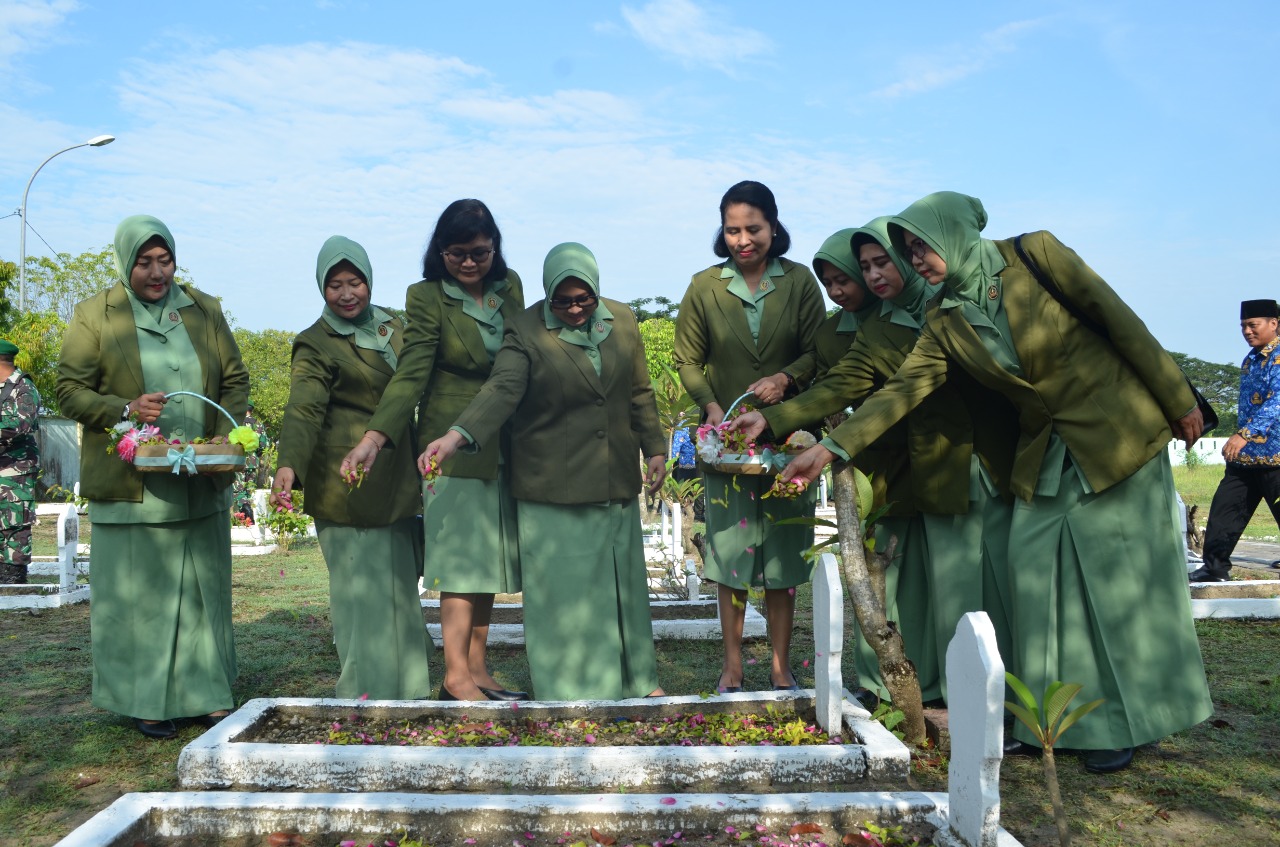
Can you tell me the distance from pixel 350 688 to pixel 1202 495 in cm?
2253

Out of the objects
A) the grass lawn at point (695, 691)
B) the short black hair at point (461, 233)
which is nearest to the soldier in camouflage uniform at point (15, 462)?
the grass lawn at point (695, 691)

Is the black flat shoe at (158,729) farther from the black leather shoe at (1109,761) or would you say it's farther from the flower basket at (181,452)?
the black leather shoe at (1109,761)

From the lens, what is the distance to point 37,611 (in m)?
8.38

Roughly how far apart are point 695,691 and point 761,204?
2.50m

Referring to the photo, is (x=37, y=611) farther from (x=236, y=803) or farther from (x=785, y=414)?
(x=785, y=414)

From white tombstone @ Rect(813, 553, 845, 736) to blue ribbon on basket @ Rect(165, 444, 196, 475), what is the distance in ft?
8.68

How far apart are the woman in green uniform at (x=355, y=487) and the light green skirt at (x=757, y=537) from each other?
1511 mm

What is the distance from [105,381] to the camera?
15.4 feet

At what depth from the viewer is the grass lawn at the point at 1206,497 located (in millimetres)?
15345

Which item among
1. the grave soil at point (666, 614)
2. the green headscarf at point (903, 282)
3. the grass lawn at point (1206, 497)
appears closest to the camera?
the green headscarf at point (903, 282)

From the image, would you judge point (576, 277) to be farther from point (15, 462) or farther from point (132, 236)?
point (15, 462)

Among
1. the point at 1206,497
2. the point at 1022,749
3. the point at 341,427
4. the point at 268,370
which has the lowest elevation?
the point at 1022,749

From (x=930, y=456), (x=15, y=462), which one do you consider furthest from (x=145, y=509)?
(x=15, y=462)

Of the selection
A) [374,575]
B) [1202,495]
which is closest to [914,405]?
[374,575]
